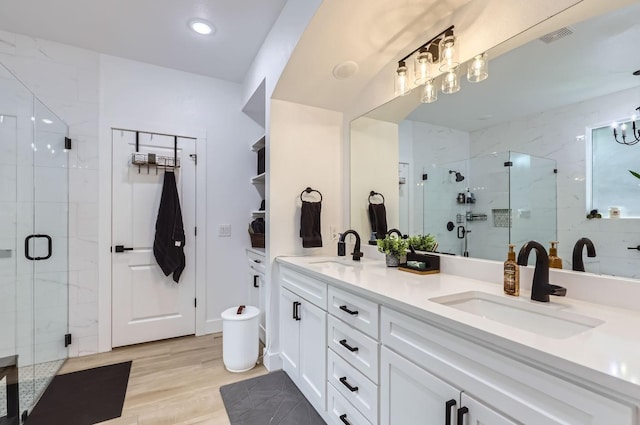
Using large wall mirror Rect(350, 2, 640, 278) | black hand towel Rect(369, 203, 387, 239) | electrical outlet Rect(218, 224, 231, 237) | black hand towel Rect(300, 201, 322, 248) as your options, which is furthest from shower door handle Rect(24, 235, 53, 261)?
large wall mirror Rect(350, 2, 640, 278)

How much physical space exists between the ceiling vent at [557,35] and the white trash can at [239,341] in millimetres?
2453

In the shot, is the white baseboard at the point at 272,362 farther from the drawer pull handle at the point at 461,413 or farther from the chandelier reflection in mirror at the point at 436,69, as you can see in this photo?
the chandelier reflection in mirror at the point at 436,69

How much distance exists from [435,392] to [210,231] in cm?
265

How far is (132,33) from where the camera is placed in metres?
2.44

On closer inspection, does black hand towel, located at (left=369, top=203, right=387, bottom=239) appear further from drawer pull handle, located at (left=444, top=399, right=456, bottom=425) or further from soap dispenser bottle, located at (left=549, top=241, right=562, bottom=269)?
drawer pull handle, located at (left=444, top=399, right=456, bottom=425)

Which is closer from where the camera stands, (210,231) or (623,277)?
(623,277)

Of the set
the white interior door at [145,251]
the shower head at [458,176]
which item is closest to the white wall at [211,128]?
the white interior door at [145,251]

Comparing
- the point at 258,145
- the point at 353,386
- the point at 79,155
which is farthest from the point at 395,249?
the point at 79,155

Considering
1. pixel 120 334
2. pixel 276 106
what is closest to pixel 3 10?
pixel 276 106

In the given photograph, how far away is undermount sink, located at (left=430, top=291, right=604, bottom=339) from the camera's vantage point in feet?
3.34

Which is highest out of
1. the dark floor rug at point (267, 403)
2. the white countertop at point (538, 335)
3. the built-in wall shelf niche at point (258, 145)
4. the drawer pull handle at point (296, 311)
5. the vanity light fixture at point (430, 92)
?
the vanity light fixture at point (430, 92)

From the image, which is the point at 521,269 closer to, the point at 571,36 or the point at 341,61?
the point at 571,36

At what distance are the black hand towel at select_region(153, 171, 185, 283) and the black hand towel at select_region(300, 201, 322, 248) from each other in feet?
4.21

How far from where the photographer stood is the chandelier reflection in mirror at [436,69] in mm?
1654
